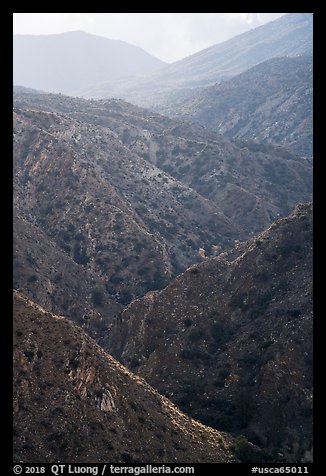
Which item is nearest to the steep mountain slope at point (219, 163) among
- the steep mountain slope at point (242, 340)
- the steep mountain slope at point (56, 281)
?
the steep mountain slope at point (56, 281)

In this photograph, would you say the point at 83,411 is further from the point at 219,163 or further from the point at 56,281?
the point at 219,163

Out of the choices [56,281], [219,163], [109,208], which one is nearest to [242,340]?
[56,281]

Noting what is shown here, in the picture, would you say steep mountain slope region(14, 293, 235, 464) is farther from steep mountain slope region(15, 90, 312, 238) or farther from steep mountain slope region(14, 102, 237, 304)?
steep mountain slope region(15, 90, 312, 238)

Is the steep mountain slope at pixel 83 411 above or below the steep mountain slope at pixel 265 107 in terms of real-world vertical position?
below

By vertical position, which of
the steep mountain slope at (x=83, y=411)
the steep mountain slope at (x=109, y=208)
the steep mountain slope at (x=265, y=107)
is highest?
the steep mountain slope at (x=265, y=107)

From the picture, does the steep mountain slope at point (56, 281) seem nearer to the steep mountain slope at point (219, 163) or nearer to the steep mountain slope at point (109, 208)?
the steep mountain slope at point (109, 208)
